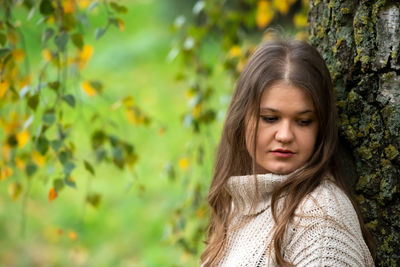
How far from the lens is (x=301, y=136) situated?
5.09ft

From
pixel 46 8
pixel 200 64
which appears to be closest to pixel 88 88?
pixel 46 8

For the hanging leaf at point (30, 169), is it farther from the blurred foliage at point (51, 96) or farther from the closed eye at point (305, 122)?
the closed eye at point (305, 122)

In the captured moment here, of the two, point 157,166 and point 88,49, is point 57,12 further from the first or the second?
point 157,166

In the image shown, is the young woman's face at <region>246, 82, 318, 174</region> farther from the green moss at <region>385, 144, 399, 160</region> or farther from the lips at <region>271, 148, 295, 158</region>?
the green moss at <region>385, 144, 399, 160</region>

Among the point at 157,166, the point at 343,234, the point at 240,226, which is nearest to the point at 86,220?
the point at 157,166

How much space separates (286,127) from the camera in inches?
60.3

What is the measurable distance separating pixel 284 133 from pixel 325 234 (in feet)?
0.93

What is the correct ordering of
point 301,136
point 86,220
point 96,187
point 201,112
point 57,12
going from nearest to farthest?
point 301,136 < point 57,12 < point 201,112 < point 86,220 < point 96,187

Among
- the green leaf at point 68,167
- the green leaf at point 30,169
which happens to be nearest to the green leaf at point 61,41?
the green leaf at point 68,167

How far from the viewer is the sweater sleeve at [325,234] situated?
4.54ft

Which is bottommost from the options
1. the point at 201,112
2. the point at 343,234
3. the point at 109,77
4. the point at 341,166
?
the point at 343,234

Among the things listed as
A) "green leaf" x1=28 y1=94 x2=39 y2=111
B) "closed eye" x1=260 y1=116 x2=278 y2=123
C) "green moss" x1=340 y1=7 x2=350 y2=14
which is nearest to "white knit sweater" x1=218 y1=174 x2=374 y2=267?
"closed eye" x1=260 y1=116 x2=278 y2=123

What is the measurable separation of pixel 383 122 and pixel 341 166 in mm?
165

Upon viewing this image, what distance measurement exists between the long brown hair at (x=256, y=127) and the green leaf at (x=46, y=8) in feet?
2.22
